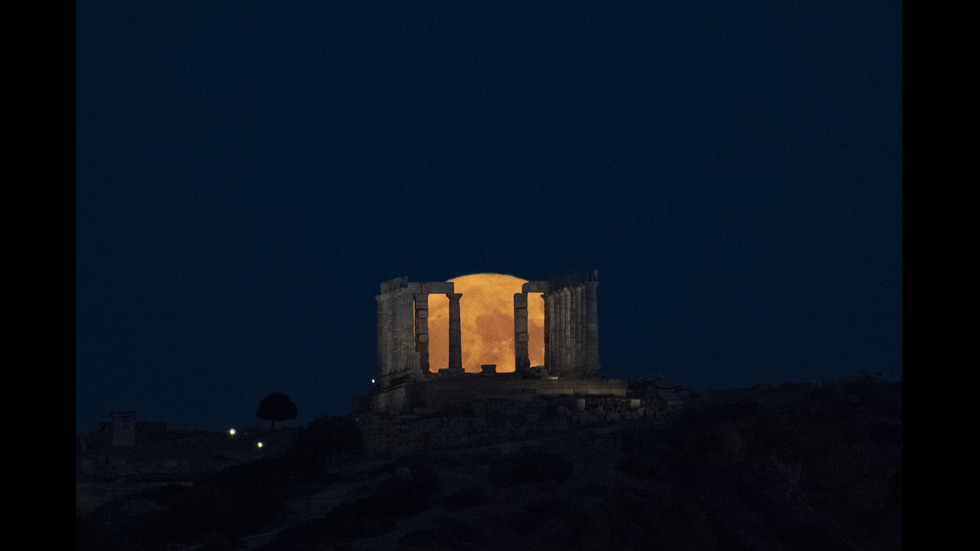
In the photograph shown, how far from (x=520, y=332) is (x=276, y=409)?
56.6 feet

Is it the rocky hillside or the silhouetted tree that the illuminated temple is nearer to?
the rocky hillside

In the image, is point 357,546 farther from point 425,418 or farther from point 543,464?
point 425,418

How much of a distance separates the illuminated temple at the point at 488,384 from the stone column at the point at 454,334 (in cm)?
4

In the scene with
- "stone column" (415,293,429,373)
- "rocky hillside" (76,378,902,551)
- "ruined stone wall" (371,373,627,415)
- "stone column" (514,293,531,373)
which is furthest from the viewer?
"stone column" (514,293,531,373)

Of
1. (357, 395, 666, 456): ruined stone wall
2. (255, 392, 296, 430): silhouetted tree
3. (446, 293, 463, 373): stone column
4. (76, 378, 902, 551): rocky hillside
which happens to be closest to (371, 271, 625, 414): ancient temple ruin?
(446, 293, 463, 373): stone column

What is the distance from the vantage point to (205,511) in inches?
1244

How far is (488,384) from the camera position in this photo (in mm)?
38844

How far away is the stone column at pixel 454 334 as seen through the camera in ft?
138

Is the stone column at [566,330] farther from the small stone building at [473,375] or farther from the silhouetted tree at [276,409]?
the silhouetted tree at [276,409]

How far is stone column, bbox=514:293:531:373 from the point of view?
4250cm

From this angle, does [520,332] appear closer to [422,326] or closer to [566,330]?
[566,330]

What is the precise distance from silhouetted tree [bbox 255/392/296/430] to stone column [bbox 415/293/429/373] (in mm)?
14914

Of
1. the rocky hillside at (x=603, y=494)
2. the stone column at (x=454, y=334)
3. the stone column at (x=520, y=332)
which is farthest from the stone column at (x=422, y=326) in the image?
the rocky hillside at (x=603, y=494)

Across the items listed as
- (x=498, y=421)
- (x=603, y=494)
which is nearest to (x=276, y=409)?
(x=498, y=421)
